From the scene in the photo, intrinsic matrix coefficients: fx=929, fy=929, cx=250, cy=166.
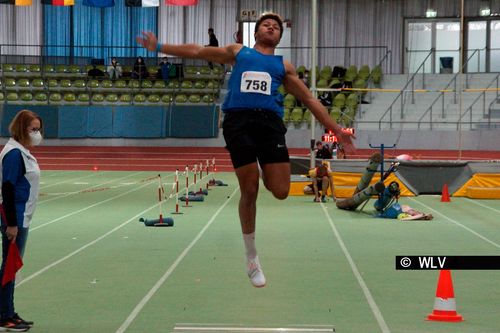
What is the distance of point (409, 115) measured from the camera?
3559cm

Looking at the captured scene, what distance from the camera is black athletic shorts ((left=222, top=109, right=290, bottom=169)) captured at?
641 centimetres

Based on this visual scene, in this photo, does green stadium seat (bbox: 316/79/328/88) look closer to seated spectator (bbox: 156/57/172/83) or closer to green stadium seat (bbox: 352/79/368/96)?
green stadium seat (bbox: 352/79/368/96)

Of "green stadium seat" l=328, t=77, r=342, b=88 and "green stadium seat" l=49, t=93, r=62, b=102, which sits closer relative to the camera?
"green stadium seat" l=328, t=77, r=342, b=88

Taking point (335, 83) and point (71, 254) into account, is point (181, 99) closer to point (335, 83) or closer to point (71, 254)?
point (335, 83)

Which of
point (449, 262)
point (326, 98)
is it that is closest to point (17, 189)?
point (449, 262)

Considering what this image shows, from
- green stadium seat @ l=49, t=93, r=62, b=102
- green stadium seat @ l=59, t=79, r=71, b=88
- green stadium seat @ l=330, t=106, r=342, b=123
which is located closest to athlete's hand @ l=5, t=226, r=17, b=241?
green stadium seat @ l=330, t=106, r=342, b=123

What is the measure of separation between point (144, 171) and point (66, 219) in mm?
15883

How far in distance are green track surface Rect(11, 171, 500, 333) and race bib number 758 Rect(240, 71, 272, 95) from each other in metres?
2.30

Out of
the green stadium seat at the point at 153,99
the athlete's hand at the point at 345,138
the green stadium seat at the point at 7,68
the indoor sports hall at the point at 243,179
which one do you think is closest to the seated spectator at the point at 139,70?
the indoor sports hall at the point at 243,179

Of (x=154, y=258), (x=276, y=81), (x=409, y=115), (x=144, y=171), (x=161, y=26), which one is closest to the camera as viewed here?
(x=276, y=81)

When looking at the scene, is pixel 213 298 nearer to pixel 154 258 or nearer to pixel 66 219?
pixel 154 258

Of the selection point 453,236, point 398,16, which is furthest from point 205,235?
point 398,16

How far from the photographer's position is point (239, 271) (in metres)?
10.8

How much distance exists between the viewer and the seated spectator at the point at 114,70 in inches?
1548
